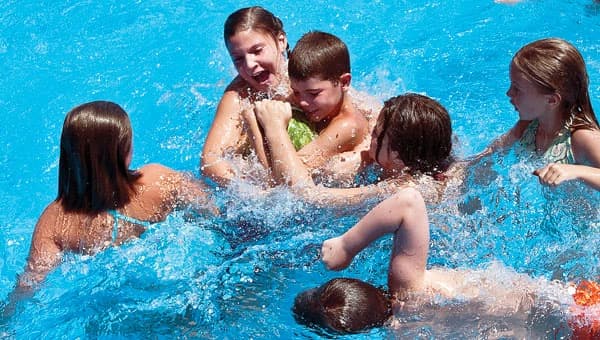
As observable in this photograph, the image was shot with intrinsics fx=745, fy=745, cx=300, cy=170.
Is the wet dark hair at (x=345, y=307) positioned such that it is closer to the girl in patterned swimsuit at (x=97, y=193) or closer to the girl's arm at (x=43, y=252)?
the girl in patterned swimsuit at (x=97, y=193)

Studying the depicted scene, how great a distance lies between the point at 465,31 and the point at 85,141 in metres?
4.08

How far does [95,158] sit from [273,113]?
108 cm

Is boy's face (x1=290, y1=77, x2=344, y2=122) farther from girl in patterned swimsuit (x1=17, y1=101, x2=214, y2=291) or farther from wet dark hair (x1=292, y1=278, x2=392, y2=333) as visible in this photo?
wet dark hair (x1=292, y1=278, x2=392, y2=333)

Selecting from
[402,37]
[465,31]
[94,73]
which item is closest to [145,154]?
[94,73]

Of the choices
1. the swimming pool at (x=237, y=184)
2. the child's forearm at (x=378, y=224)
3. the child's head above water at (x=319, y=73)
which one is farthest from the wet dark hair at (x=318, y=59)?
the child's forearm at (x=378, y=224)

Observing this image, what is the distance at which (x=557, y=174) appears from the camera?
3.51 metres

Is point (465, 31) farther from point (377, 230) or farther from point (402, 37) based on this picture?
point (377, 230)

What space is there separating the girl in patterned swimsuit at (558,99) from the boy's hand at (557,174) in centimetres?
22

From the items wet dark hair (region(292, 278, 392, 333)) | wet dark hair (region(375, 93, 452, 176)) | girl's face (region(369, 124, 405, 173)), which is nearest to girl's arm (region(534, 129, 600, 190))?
wet dark hair (region(375, 93, 452, 176))

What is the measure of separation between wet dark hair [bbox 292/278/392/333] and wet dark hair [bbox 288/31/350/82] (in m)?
1.37

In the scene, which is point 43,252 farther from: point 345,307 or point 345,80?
point 345,80

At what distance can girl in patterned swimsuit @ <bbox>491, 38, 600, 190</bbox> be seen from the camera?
12.4 ft

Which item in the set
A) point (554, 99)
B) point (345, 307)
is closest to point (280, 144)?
point (345, 307)

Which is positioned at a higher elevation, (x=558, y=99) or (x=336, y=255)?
(x=558, y=99)
